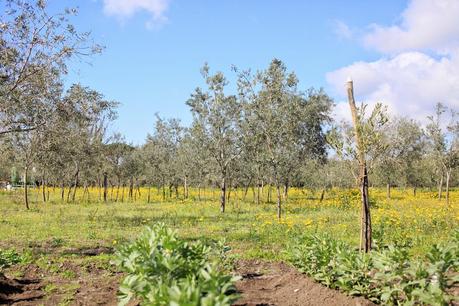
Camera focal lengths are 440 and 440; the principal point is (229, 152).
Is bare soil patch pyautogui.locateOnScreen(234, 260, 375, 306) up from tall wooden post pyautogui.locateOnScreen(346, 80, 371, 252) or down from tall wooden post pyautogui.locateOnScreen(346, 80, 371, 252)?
down

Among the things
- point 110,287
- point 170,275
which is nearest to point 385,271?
point 170,275

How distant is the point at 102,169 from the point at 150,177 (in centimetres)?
645

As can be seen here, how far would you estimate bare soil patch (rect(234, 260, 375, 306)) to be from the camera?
21.3 feet

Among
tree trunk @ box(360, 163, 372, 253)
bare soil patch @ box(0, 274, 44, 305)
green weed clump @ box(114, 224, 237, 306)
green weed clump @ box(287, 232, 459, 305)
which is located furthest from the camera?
tree trunk @ box(360, 163, 372, 253)

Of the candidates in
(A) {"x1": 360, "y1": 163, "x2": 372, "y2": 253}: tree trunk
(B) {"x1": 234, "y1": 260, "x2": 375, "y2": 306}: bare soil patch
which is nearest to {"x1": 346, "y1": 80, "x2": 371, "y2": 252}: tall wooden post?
(A) {"x1": 360, "y1": 163, "x2": 372, "y2": 253}: tree trunk

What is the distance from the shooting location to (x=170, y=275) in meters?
5.06

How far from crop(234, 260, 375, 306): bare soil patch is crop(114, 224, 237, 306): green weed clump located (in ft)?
3.21

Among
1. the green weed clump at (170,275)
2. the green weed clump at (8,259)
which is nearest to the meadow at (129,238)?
the green weed clump at (8,259)

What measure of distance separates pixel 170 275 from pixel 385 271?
2.92 meters

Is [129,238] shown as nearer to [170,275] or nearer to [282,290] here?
[282,290]

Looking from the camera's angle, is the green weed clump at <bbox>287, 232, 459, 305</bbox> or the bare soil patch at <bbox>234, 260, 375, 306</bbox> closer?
the green weed clump at <bbox>287, 232, 459, 305</bbox>

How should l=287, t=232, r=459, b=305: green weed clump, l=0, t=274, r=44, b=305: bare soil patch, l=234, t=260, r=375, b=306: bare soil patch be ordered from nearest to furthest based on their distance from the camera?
l=287, t=232, r=459, b=305: green weed clump < l=234, t=260, r=375, b=306: bare soil patch < l=0, t=274, r=44, b=305: bare soil patch

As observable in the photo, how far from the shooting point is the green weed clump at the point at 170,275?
12.1 feet

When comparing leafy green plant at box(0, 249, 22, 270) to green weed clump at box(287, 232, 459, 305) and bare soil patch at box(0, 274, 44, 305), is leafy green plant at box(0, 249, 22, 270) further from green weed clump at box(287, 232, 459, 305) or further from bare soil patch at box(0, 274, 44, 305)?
green weed clump at box(287, 232, 459, 305)
